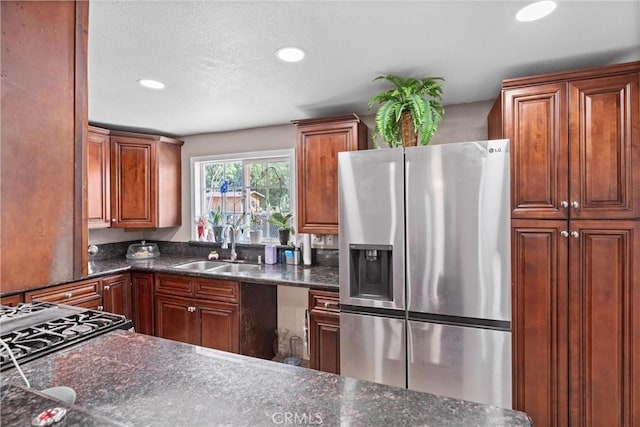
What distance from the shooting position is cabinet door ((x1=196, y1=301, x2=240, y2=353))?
2.64 metres

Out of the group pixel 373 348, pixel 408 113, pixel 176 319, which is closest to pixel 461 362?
pixel 373 348

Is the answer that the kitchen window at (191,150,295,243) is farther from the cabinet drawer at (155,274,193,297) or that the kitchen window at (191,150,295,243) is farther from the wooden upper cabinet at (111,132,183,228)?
the cabinet drawer at (155,274,193,297)

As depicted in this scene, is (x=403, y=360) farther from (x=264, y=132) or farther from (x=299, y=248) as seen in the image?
(x=264, y=132)

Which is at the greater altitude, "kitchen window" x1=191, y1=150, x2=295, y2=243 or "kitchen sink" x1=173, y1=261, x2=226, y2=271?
"kitchen window" x1=191, y1=150, x2=295, y2=243

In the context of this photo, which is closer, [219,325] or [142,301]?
[219,325]

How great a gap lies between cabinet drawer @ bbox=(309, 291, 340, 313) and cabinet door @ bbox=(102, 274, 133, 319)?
6.34ft

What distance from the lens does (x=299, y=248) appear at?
301 centimetres

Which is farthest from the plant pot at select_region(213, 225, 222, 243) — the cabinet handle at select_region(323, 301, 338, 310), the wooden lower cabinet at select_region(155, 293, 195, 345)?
the cabinet handle at select_region(323, 301, 338, 310)

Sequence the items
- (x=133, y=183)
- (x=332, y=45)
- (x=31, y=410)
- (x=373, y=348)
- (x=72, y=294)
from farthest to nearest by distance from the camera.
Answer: (x=133, y=183) → (x=72, y=294) → (x=373, y=348) → (x=332, y=45) → (x=31, y=410)

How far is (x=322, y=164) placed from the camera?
261cm

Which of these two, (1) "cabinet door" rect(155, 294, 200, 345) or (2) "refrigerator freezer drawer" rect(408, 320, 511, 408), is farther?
(1) "cabinet door" rect(155, 294, 200, 345)

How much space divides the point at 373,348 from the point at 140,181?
2.92m

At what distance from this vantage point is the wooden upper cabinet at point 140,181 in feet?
10.6

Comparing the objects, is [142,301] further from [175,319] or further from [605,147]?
[605,147]
